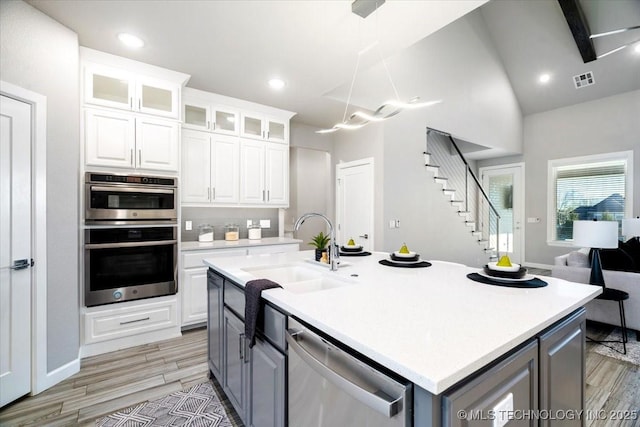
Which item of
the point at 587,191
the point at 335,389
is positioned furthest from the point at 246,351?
the point at 587,191

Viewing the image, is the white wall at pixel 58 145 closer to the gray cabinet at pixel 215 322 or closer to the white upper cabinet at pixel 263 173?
the gray cabinet at pixel 215 322

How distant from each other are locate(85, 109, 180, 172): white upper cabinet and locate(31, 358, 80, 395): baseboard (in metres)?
1.71

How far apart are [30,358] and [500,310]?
3.04 metres

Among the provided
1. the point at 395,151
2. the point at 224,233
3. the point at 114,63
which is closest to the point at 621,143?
the point at 395,151

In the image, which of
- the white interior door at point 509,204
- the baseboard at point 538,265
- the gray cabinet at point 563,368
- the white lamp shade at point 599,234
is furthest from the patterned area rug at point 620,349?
the white interior door at point 509,204

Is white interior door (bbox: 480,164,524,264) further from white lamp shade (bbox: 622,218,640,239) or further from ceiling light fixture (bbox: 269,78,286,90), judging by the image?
ceiling light fixture (bbox: 269,78,286,90)

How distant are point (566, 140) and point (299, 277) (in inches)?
288

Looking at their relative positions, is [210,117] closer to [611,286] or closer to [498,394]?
[498,394]

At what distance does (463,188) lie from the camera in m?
7.41

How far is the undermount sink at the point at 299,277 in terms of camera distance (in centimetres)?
171

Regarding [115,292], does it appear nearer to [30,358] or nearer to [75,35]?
[30,358]

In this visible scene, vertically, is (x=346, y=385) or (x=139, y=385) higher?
(x=346, y=385)

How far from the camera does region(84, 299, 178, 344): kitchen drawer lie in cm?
264

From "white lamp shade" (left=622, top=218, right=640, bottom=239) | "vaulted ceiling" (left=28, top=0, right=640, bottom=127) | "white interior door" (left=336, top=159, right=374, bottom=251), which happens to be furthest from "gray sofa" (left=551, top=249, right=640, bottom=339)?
"vaulted ceiling" (left=28, top=0, right=640, bottom=127)
